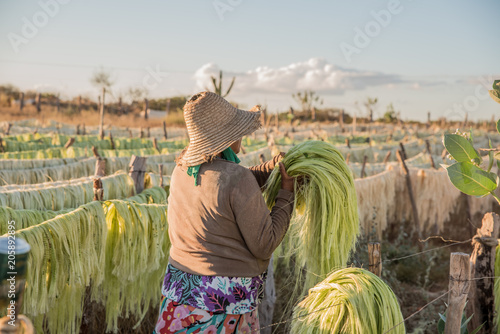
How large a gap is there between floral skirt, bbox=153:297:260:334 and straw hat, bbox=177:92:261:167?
623 millimetres

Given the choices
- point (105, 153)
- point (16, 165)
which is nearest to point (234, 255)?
point (16, 165)

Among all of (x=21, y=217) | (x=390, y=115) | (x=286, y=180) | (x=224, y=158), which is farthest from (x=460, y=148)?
(x=390, y=115)

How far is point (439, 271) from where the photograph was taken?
7008mm

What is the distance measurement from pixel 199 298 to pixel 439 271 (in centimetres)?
602

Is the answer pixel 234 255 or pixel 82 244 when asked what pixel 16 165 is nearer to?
pixel 82 244

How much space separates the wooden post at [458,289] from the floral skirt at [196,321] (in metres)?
0.94

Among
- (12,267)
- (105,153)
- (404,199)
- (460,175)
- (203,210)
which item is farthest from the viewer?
(105,153)

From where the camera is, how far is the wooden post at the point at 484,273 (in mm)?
2938

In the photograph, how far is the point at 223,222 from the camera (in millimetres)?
1886

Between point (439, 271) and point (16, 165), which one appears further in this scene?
point (439, 271)

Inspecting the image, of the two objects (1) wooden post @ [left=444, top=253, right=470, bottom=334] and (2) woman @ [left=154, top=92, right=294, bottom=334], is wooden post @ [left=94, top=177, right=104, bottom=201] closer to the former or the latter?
(2) woman @ [left=154, top=92, right=294, bottom=334]

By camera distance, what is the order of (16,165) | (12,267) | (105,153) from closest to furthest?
(12,267) < (16,165) < (105,153)

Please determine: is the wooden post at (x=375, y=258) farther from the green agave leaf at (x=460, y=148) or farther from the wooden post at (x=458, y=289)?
the green agave leaf at (x=460, y=148)

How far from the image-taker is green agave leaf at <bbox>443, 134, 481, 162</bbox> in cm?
207
